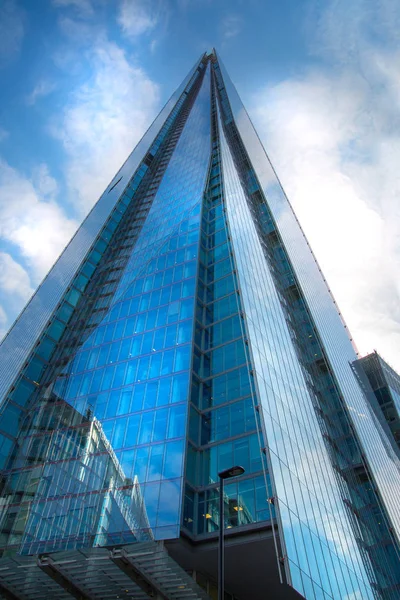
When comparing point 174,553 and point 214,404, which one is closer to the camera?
point 174,553

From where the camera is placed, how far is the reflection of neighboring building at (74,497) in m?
26.3

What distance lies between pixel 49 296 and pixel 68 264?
7.25 meters

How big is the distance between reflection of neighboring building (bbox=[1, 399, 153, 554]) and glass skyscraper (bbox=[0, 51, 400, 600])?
0.38 ft

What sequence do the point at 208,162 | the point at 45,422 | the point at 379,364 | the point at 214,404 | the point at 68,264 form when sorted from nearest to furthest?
the point at 214,404, the point at 45,422, the point at 68,264, the point at 208,162, the point at 379,364

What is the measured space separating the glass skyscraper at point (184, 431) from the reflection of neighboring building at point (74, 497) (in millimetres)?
116

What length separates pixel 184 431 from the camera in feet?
95.1

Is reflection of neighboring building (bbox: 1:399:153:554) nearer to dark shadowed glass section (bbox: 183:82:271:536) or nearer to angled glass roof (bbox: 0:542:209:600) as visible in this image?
angled glass roof (bbox: 0:542:209:600)

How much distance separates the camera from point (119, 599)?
79.6ft

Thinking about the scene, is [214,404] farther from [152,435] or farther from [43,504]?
[43,504]

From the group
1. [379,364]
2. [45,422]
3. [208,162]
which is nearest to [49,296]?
[45,422]

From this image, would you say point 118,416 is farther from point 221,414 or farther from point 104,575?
point 104,575

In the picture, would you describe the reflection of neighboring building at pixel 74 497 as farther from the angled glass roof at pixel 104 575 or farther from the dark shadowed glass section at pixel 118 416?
the angled glass roof at pixel 104 575

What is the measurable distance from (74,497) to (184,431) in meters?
7.91

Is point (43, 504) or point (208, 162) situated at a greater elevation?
point (208, 162)
